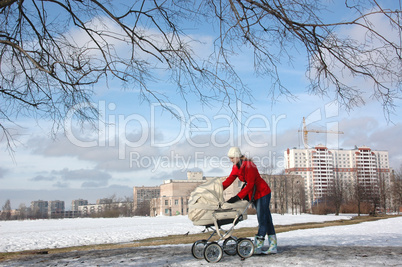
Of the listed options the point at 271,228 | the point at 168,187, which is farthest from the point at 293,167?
the point at 271,228

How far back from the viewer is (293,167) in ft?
577

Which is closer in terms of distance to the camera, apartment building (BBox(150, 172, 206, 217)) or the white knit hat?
the white knit hat

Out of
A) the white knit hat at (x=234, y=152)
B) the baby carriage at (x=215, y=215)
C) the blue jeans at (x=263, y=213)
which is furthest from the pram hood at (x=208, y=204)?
the white knit hat at (x=234, y=152)

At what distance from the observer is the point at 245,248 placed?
6539 millimetres

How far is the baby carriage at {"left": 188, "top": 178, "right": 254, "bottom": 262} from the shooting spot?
6418mm

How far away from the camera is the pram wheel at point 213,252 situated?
6.16 meters

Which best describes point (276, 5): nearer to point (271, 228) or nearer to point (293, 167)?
point (271, 228)

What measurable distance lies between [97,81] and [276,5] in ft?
10.5

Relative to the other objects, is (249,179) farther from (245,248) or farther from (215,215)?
(245,248)

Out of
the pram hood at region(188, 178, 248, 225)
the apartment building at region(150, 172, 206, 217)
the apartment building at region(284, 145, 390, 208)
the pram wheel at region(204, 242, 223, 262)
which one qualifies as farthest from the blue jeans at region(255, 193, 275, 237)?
the apartment building at region(284, 145, 390, 208)

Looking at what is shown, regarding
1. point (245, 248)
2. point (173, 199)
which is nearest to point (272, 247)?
point (245, 248)

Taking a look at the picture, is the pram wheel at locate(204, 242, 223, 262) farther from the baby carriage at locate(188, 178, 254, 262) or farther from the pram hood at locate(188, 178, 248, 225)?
the pram hood at locate(188, 178, 248, 225)

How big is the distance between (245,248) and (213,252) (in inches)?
24.3

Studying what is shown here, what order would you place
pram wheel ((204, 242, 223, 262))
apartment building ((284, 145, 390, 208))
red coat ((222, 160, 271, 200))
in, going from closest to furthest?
pram wheel ((204, 242, 223, 262)) → red coat ((222, 160, 271, 200)) → apartment building ((284, 145, 390, 208))
